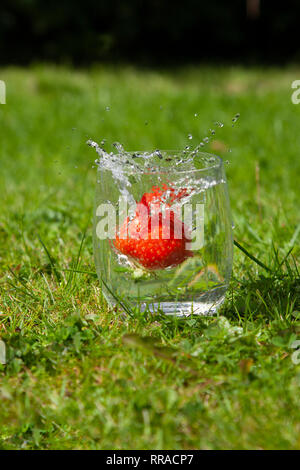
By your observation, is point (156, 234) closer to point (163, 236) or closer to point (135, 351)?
point (163, 236)

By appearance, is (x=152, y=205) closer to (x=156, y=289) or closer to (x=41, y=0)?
(x=156, y=289)

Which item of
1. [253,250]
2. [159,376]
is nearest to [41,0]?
[253,250]

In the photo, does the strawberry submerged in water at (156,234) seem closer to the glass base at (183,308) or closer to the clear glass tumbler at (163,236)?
the clear glass tumbler at (163,236)

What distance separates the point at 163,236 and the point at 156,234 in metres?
0.02

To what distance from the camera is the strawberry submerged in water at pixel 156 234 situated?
5.30 ft

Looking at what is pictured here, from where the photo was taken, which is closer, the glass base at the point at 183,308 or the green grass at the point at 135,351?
the green grass at the point at 135,351

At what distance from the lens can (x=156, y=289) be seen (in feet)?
5.52

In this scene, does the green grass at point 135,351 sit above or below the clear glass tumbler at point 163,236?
below

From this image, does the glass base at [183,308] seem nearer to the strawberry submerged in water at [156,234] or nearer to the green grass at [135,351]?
the green grass at [135,351]

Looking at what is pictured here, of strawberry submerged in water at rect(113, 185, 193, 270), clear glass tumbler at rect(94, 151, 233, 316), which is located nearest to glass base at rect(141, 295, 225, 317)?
clear glass tumbler at rect(94, 151, 233, 316)

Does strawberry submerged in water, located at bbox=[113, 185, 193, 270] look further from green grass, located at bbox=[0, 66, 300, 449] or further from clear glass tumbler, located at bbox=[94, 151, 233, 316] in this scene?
green grass, located at bbox=[0, 66, 300, 449]

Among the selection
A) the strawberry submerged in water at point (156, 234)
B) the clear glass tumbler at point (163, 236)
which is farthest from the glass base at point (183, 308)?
the strawberry submerged in water at point (156, 234)

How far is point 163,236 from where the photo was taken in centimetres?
161

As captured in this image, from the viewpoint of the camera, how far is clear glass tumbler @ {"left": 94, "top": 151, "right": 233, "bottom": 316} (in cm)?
162
